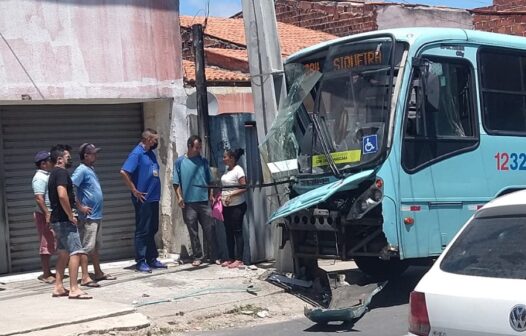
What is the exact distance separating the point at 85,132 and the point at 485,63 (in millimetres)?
5990

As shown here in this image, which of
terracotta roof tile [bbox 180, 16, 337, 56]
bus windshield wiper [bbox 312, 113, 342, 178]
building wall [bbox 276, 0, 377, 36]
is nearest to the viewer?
bus windshield wiper [bbox 312, 113, 342, 178]

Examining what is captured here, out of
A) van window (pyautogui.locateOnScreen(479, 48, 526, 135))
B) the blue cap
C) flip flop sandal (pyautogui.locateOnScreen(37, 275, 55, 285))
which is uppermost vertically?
van window (pyautogui.locateOnScreen(479, 48, 526, 135))

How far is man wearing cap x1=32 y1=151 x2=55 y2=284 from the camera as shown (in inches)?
412

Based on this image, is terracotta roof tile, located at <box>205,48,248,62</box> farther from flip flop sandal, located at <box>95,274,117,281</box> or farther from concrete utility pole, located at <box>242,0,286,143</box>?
flip flop sandal, located at <box>95,274,117,281</box>

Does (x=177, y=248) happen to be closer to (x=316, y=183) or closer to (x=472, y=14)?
(x=316, y=183)

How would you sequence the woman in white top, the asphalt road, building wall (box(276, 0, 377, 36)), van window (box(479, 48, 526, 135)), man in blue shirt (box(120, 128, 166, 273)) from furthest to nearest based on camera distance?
building wall (box(276, 0, 377, 36)) < the woman in white top < man in blue shirt (box(120, 128, 166, 273)) < van window (box(479, 48, 526, 135)) < the asphalt road

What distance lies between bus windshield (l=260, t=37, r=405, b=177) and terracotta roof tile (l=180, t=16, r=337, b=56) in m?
6.79

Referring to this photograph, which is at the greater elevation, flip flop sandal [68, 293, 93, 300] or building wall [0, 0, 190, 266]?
building wall [0, 0, 190, 266]

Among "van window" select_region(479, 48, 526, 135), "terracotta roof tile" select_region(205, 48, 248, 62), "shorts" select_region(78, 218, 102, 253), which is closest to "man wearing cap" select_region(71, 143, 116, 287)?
"shorts" select_region(78, 218, 102, 253)

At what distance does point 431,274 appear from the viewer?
500cm

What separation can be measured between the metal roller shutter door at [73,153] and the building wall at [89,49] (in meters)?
0.78

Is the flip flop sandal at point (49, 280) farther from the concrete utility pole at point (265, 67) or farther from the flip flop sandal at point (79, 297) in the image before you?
the concrete utility pole at point (265, 67)

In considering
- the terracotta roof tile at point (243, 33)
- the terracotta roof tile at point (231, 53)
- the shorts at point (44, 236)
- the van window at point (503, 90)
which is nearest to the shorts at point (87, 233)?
the shorts at point (44, 236)

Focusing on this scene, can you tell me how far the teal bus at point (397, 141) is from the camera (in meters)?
9.00
